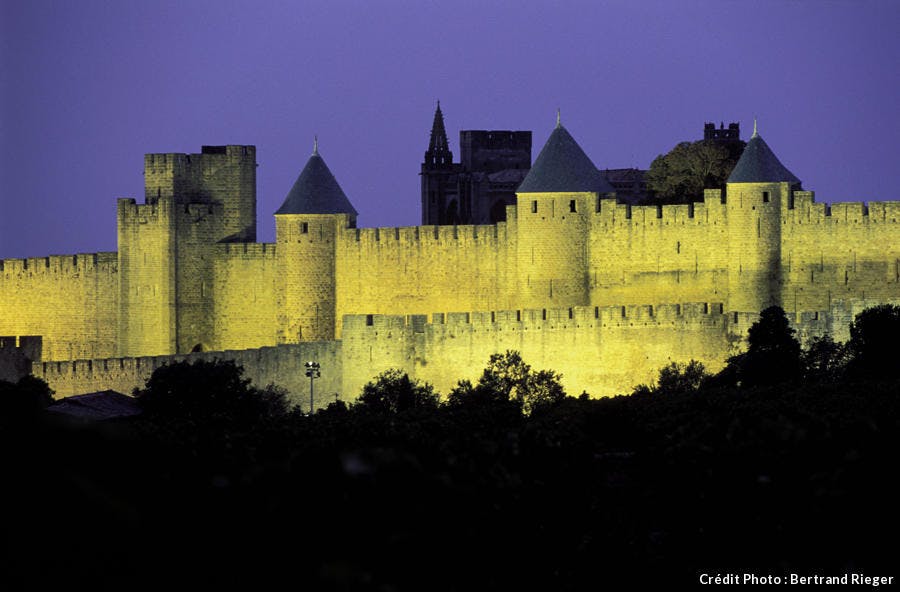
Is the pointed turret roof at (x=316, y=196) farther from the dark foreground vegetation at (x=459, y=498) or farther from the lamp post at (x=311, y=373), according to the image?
the dark foreground vegetation at (x=459, y=498)

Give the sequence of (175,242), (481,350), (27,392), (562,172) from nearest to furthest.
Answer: (27,392)
(481,350)
(562,172)
(175,242)

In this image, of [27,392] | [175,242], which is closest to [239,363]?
[175,242]

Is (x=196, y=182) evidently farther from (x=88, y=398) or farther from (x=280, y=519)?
(x=280, y=519)

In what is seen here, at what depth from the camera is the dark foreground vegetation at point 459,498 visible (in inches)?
420

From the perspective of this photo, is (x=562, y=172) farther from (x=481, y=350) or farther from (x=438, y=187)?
(x=438, y=187)

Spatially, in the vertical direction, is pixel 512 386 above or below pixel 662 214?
below

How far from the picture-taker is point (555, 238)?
4225 cm

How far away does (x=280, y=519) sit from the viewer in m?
11.7

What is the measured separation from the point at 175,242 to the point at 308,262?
3.10 meters

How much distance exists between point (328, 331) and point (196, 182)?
4.65m

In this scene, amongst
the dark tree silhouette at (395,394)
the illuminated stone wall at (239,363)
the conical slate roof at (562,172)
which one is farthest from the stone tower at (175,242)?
the conical slate roof at (562,172)

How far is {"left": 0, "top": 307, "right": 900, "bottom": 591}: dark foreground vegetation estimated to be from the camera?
1066 cm

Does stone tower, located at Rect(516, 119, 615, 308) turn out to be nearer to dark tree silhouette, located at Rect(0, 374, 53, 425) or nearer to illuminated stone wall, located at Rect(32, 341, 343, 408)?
illuminated stone wall, located at Rect(32, 341, 343, 408)

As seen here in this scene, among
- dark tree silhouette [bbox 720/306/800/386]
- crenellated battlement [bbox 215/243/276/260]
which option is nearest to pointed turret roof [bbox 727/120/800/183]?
dark tree silhouette [bbox 720/306/800/386]
